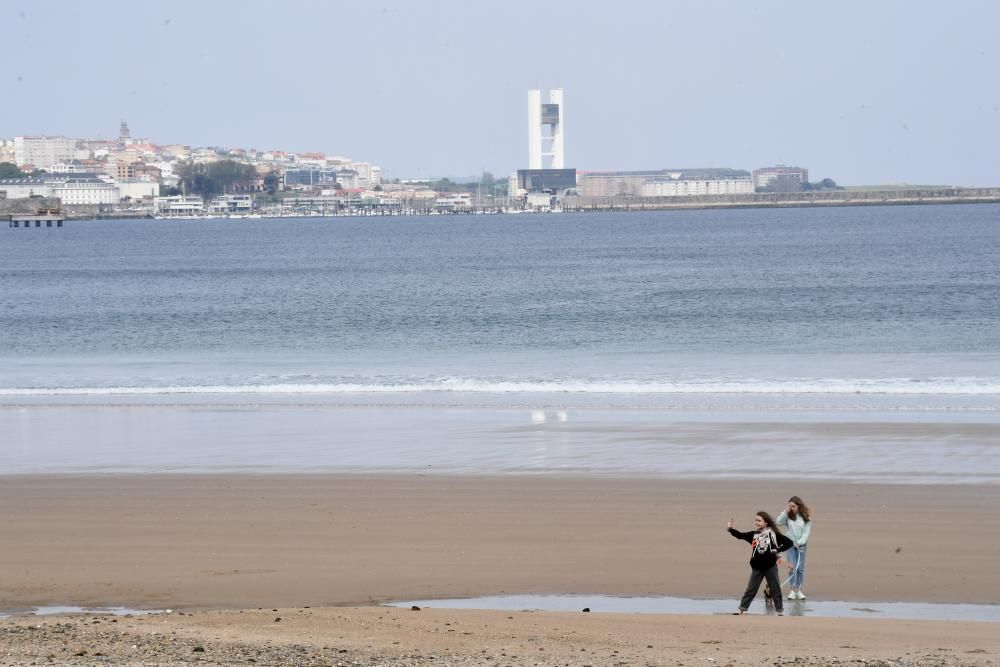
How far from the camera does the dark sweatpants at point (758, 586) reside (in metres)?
10.8

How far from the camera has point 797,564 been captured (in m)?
11.4

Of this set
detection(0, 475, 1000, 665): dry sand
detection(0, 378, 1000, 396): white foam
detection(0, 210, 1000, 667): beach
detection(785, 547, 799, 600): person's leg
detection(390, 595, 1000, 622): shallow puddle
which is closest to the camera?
detection(0, 475, 1000, 665): dry sand

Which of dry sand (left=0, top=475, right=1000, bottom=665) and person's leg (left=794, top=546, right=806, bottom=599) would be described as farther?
person's leg (left=794, top=546, right=806, bottom=599)

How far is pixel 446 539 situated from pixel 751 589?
373 cm

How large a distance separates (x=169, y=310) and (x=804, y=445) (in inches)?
1499

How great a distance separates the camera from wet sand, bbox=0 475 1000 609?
461 inches

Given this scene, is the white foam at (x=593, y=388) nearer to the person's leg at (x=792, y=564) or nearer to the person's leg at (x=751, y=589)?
the person's leg at (x=792, y=564)

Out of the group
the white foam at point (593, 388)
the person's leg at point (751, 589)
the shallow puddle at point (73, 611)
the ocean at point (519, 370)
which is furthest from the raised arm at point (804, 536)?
the white foam at point (593, 388)

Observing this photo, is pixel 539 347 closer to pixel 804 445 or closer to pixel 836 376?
pixel 836 376

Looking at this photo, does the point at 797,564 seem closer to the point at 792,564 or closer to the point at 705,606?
the point at 792,564

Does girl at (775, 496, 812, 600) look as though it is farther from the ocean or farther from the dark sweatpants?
the ocean

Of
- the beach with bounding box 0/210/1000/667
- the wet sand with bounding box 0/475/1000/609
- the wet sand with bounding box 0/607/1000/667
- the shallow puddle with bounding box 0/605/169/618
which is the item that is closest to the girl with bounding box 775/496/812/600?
the beach with bounding box 0/210/1000/667

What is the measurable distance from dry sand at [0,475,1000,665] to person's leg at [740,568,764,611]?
1.36 ft

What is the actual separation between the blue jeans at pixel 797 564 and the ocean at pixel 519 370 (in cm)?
510
